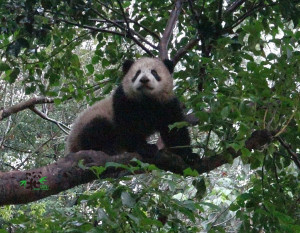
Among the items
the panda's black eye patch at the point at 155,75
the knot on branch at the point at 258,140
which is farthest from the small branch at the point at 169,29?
the knot on branch at the point at 258,140

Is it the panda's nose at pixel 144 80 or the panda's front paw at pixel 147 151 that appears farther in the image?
the panda's nose at pixel 144 80

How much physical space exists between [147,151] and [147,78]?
968mm

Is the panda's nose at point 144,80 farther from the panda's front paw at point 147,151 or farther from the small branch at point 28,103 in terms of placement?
the small branch at point 28,103

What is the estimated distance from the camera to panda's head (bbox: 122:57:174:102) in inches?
181

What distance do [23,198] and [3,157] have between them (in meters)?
8.07

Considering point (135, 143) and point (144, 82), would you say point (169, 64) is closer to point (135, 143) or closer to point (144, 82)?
point (144, 82)

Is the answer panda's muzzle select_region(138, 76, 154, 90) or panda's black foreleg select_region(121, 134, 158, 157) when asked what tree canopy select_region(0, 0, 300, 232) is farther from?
panda's black foreleg select_region(121, 134, 158, 157)

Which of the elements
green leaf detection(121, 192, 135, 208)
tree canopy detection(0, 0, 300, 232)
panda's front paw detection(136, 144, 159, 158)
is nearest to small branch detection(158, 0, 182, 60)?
tree canopy detection(0, 0, 300, 232)

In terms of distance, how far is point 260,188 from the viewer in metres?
3.50

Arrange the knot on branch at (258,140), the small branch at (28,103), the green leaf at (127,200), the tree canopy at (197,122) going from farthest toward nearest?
1. the small branch at (28,103)
2. the knot on branch at (258,140)
3. the tree canopy at (197,122)
4. the green leaf at (127,200)

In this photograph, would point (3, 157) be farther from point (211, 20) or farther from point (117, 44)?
point (211, 20)

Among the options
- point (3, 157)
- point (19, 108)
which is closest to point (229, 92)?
point (19, 108)

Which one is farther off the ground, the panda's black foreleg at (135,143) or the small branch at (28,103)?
the small branch at (28,103)

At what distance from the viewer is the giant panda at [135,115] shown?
4520 millimetres
